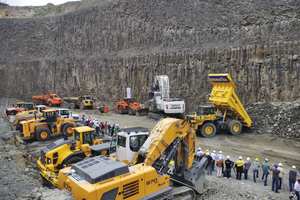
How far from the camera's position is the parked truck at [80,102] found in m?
25.9

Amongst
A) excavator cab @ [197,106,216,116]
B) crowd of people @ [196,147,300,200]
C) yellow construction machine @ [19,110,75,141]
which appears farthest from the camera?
excavator cab @ [197,106,216,116]

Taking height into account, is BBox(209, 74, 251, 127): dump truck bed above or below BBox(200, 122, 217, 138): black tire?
above

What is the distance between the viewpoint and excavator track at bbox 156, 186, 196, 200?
211 inches

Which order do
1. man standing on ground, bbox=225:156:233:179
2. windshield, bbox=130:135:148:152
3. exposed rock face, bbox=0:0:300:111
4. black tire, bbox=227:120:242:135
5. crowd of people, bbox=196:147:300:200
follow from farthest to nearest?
1. exposed rock face, bbox=0:0:300:111
2. black tire, bbox=227:120:242:135
3. man standing on ground, bbox=225:156:233:179
4. crowd of people, bbox=196:147:300:200
5. windshield, bbox=130:135:148:152

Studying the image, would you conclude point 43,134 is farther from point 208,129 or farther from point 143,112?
point 208,129

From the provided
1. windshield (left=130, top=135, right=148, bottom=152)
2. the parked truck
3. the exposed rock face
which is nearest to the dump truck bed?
the exposed rock face

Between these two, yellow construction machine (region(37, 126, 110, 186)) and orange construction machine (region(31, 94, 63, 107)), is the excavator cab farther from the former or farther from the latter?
orange construction machine (region(31, 94, 63, 107))

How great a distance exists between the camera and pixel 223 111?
14.7 m

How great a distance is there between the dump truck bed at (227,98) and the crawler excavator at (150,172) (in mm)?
7063

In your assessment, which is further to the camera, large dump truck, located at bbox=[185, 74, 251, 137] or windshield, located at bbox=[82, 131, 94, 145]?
large dump truck, located at bbox=[185, 74, 251, 137]

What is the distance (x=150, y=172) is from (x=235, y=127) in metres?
11.2

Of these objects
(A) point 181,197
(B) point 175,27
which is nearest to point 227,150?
(A) point 181,197

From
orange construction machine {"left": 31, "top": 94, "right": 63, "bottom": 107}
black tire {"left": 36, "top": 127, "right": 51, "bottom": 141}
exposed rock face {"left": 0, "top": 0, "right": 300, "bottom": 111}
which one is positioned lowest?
black tire {"left": 36, "top": 127, "right": 51, "bottom": 141}

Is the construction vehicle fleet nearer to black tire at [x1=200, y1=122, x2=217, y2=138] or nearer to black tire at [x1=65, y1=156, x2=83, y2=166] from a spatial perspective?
black tire at [x1=200, y1=122, x2=217, y2=138]
